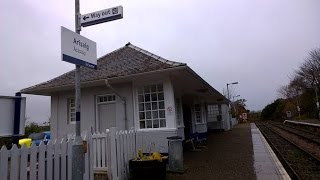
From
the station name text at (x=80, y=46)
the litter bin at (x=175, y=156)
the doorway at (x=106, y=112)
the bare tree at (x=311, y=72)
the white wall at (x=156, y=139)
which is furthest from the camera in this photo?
the bare tree at (x=311, y=72)

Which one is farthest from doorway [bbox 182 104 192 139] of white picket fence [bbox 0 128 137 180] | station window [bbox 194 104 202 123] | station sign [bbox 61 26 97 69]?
station sign [bbox 61 26 97 69]

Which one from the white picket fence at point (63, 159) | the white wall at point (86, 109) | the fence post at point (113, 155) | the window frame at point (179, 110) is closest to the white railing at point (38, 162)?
the white picket fence at point (63, 159)

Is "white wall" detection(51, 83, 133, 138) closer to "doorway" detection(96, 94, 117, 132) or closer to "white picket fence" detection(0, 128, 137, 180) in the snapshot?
"doorway" detection(96, 94, 117, 132)

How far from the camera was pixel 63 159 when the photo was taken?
20.0 feet

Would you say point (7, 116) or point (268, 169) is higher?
point (7, 116)

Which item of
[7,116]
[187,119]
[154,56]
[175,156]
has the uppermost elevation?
[154,56]

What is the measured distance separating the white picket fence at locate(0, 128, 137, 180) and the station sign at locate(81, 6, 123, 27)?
7.61 feet

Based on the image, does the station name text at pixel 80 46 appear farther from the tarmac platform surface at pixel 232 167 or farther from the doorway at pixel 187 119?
the doorway at pixel 187 119

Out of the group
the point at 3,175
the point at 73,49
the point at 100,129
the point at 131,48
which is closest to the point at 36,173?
the point at 3,175

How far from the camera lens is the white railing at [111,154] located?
7.91 m

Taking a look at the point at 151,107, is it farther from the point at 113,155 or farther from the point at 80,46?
the point at 80,46

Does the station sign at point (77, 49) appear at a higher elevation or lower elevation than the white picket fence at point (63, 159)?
higher

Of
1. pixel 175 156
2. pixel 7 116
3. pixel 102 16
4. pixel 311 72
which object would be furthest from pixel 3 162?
pixel 311 72

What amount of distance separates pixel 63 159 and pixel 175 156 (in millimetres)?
4050
